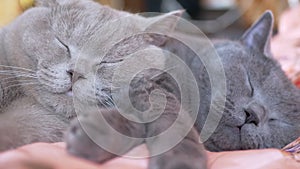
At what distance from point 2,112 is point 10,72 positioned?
4.8 inches

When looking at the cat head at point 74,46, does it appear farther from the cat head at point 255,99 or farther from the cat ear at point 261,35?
the cat ear at point 261,35

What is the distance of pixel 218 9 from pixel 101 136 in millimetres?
3603

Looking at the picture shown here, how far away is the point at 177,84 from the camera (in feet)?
4.10

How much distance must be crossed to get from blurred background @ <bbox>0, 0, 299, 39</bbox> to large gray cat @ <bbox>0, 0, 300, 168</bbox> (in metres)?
1.75

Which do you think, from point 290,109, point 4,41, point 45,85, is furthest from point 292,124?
point 4,41

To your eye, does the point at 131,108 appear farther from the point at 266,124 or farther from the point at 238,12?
the point at 238,12

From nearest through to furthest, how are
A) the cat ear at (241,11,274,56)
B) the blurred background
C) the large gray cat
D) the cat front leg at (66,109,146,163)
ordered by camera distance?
1. the cat front leg at (66,109,146,163)
2. the large gray cat
3. the cat ear at (241,11,274,56)
4. the blurred background

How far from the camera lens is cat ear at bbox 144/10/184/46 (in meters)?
1.25

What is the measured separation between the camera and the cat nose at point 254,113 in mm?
1234

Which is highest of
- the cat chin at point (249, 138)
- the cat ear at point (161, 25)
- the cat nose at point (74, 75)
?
the cat ear at point (161, 25)

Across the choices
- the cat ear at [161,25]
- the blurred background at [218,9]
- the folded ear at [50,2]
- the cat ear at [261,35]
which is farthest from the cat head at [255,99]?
the blurred background at [218,9]

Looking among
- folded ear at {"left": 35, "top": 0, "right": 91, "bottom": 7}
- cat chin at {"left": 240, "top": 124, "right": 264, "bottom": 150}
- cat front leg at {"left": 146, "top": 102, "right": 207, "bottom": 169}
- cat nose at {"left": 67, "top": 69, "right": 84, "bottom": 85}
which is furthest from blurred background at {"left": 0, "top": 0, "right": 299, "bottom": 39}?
cat front leg at {"left": 146, "top": 102, "right": 207, "bottom": 169}

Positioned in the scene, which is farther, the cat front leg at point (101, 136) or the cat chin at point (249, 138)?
the cat chin at point (249, 138)

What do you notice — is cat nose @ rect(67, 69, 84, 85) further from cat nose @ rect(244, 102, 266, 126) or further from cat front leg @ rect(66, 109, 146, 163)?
cat nose @ rect(244, 102, 266, 126)
